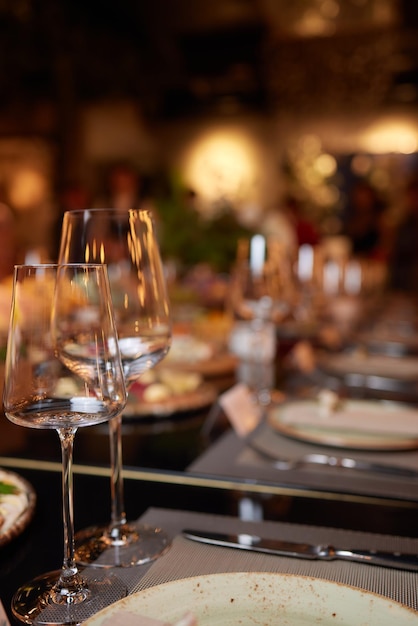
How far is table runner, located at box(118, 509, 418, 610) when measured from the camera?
23.6 inches

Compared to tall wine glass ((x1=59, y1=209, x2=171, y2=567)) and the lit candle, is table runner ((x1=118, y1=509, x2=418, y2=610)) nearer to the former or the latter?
tall wine glass ((x1=59, y1=209, x2=171, y2=567))

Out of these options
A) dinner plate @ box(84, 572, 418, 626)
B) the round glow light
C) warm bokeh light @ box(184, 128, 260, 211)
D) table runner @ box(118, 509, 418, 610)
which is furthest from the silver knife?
the round glow light

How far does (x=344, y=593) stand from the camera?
52cm

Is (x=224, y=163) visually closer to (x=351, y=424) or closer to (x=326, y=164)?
(x=326, y=164)

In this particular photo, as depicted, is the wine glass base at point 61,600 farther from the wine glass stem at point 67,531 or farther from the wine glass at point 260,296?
the wine glass at point 260,296

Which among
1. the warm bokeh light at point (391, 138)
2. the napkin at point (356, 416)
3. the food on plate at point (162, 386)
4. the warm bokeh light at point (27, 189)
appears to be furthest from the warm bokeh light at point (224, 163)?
the napkin at point (356, 416)

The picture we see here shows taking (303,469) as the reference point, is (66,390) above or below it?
above

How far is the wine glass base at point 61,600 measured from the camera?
55 centimetres

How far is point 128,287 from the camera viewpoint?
81 cm

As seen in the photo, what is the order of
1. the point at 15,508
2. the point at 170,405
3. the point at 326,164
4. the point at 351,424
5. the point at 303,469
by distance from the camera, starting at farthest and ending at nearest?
the point at 326,164 → the point at 170,405 → the point at 351,424 → the point at 303,469 → the point at 15,508

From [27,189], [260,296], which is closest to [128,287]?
[260,296]

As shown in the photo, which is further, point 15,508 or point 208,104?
point 208,104

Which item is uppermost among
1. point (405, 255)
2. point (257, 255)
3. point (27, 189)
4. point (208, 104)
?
point (208, 104)

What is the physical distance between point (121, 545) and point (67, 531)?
0.44 feet
